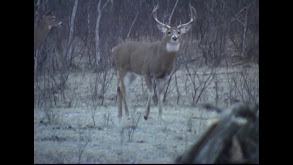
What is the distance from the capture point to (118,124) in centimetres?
959

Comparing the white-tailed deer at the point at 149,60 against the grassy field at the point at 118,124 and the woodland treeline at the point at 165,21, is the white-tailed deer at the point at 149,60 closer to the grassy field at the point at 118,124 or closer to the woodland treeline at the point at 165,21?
the grassy field at the point at 118,124

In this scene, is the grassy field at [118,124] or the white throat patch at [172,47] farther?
the white throat patch at [172,47]

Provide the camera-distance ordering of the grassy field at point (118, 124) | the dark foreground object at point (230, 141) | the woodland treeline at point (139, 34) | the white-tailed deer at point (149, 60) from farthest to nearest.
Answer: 1. the woodland treeline at point (139, 34)
2. the white-tailed deer at point (149, 60)
3. the grassy field at point (118, 124)
4. the dark foreground object at point (230, 141)

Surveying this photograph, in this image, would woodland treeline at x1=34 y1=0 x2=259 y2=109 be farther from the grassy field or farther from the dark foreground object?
the dark foreground object

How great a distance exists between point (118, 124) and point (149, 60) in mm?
2032

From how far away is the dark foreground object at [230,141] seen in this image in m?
5.82

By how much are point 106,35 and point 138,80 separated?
3.40 meters

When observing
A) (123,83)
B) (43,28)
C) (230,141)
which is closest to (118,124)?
(123,83)

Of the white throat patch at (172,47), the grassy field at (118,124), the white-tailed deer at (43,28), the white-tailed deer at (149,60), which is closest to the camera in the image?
the grassy field at (118,124)

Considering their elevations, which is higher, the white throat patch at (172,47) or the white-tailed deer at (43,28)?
the white-tailed deer at (43,28)

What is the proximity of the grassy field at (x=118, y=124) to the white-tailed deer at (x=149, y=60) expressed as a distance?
532 mm

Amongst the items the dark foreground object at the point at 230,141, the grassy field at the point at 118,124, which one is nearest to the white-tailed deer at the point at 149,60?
the grassy field at the point at 118,124

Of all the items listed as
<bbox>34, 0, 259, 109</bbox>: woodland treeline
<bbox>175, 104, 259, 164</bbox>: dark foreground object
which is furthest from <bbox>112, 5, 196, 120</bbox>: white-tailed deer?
<bbox>175, 104, 259, 164</bbox>: dark foreground object
